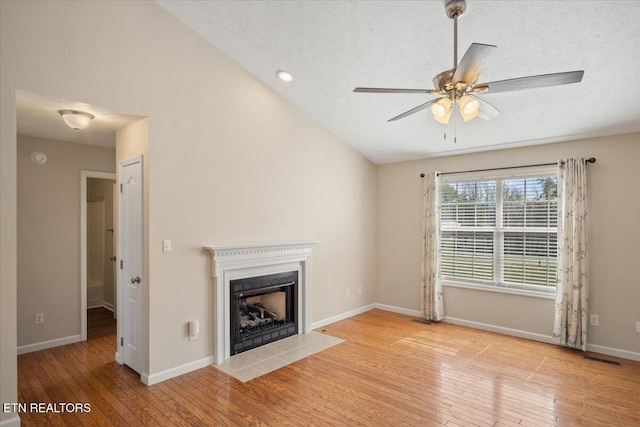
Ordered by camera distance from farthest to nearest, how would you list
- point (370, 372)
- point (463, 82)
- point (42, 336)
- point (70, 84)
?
point (42, 336) → point (370, 372) → point (70, 84) → point (463, 82)

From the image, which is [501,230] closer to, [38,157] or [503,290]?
[503,290]

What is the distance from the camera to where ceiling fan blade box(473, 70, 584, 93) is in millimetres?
1977

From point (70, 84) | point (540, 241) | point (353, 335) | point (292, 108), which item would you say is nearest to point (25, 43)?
point (70, 84)

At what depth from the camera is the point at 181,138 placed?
355 cm

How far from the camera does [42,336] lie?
4164 mm

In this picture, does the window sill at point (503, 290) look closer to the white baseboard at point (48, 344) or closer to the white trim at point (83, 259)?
the white trim at point (83, 259)

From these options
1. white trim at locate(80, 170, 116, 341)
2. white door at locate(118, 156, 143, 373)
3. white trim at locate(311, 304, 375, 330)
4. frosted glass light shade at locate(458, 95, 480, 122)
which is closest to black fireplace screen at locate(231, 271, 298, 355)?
white trim at locate(311, 304, 375, 330)

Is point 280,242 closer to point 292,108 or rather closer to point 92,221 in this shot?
point 292,108

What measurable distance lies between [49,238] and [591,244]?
6435 mm

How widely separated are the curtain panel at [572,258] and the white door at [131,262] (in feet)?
15.6

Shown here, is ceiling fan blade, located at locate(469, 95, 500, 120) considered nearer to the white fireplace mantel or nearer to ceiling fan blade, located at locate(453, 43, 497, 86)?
ceiling fan blade, located at locate(453, 43, 497, 86)

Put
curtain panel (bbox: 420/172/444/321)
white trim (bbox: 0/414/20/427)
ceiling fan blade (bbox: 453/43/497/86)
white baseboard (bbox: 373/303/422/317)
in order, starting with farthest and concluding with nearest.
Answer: white baseboard (bbox: 373/303/422/317)
curtain panel (bbox: 420/172/444/321)
white trim (bbox: 0/414/20/427)
ceiling fan blade (bbox: 453/43/497/86)

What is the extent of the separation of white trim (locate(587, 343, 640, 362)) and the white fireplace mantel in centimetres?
343

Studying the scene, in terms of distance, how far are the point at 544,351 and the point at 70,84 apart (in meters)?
5.52
